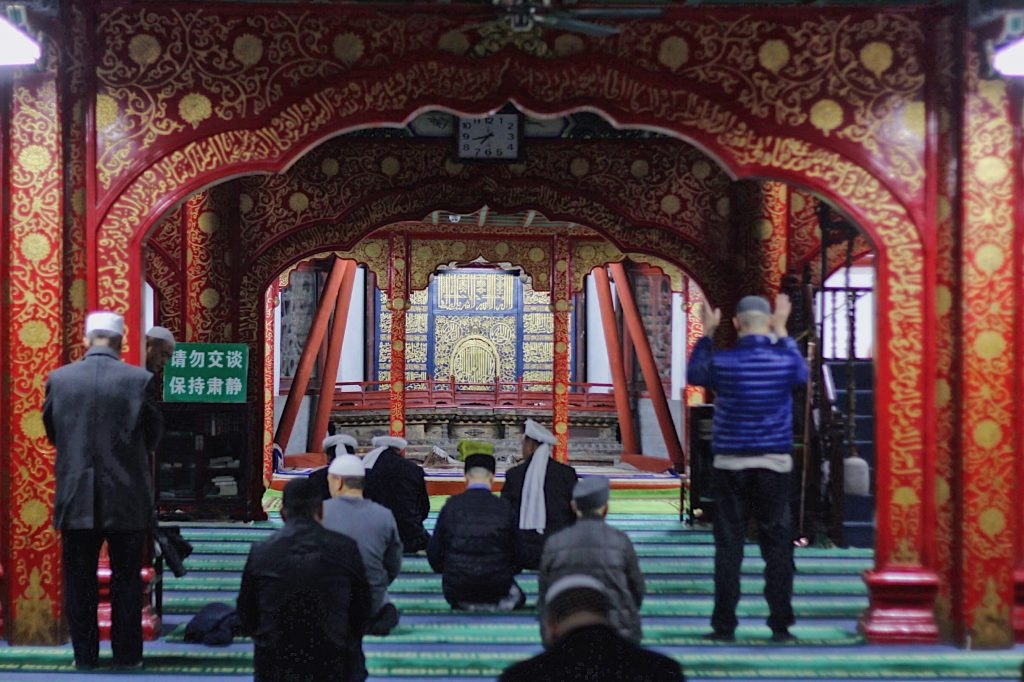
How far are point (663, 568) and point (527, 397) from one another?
11.7 m

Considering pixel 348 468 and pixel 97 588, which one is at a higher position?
pixel 348 468

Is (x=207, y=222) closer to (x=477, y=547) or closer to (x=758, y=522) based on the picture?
(x=477, y=547)

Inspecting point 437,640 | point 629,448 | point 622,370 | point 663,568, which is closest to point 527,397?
point 629,448

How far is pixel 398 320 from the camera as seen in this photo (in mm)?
12094

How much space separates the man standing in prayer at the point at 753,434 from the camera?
4367mm

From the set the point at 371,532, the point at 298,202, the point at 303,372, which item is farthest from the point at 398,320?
the point at 371,532

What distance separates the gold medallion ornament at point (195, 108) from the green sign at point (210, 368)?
11.0ft

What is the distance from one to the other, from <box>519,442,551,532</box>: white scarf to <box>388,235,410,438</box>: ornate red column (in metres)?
6.02

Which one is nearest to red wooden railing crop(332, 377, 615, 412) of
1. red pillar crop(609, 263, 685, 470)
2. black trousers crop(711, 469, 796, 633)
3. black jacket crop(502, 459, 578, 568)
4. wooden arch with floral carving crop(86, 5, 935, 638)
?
red pillar crop(609, 263, 685, 470)

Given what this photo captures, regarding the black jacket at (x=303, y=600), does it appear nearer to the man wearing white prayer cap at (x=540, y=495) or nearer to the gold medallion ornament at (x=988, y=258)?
the man wearing white prayer cap at (x=540, y=495)

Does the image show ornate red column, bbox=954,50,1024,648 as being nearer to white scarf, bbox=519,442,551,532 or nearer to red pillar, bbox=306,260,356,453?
white scarf, bbox=519,442,551,532

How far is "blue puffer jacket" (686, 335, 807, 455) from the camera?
436 cm

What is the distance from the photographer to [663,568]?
6.53 metres

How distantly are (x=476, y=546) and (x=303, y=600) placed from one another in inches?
98.9
